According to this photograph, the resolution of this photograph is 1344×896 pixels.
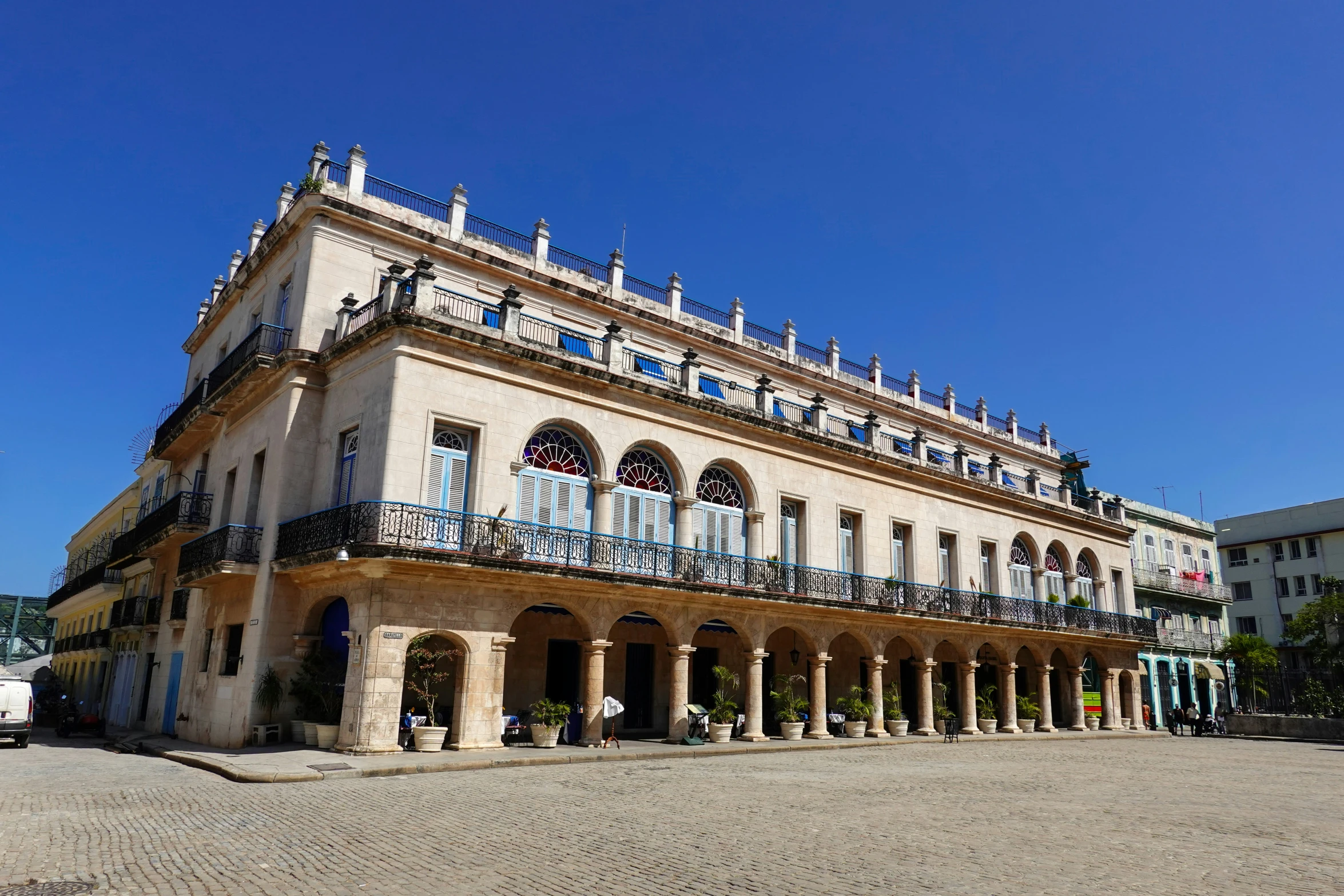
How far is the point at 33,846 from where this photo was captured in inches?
330

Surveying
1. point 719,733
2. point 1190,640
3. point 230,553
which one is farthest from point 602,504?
point 1190,640

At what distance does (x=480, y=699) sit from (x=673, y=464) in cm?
786

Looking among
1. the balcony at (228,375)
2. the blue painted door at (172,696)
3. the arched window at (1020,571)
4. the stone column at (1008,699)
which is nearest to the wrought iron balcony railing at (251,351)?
the balcony at (228,375)

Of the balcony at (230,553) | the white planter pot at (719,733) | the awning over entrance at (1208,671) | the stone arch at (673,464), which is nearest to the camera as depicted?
the balcony at (230,553)

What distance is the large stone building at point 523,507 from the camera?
700 inches

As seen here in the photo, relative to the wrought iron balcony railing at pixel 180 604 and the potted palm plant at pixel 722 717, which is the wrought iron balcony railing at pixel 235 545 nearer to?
the wrought iron balcony railing at pixel 180 604

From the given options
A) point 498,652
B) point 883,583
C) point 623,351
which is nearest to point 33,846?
point 498,652

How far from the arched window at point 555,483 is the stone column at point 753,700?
5.78 metres

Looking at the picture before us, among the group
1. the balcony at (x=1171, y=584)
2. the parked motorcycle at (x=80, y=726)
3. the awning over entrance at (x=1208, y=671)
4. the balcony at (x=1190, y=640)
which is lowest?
the parked motorcycle at (x=80, y=726)

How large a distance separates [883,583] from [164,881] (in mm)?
21649

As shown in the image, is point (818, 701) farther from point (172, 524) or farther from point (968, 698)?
point (172, 524)

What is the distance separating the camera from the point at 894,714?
85.0 feet

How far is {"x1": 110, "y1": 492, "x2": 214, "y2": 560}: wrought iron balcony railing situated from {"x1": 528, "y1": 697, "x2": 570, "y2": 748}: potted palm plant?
36.1 feet

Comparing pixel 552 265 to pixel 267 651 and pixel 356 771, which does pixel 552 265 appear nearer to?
pixel 267 651
